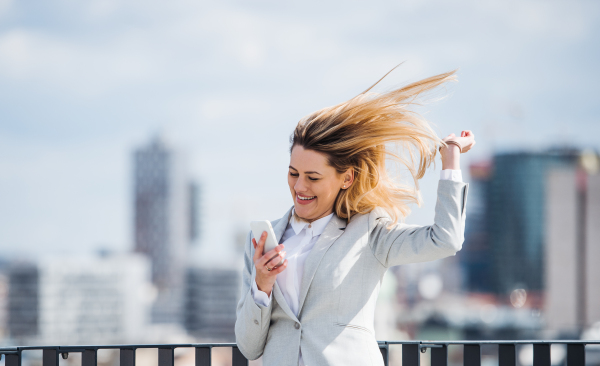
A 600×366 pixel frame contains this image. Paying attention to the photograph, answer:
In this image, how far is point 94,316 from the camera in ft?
317

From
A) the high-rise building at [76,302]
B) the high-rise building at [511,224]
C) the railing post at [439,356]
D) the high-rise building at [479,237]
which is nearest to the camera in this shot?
the railing post at [439,356]

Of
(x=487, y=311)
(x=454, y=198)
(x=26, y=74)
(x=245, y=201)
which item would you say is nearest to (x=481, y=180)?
(x=487, y=311)

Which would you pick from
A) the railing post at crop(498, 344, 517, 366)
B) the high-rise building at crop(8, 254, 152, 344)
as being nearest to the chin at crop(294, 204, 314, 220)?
the railing post at crop(498, 344, 517, 366)

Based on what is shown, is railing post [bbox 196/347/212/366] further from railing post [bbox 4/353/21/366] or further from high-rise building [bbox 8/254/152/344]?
high-rise building [bbox 8/254/152/344]

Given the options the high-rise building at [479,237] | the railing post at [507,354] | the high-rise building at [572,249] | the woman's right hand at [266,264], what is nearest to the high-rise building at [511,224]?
the high-rise building at [479,237]

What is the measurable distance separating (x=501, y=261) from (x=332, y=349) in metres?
93.5

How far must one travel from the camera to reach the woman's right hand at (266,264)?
215cm

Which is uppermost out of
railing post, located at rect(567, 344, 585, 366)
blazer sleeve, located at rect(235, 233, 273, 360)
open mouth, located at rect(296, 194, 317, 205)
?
open mouth, located at rect(296, 194, 317, 205)

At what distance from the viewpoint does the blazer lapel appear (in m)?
2.28

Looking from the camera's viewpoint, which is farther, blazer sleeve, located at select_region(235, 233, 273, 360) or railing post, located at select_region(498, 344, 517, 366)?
railing post, located at select_region(498, 344, 517, 366)

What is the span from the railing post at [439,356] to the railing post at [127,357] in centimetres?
146

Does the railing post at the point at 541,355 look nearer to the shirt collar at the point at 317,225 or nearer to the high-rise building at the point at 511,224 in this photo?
the shirt collar at the point at 317,225

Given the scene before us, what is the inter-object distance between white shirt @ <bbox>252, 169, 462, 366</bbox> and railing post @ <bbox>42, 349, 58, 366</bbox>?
128 cm

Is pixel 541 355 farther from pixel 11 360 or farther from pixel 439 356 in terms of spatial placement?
pixel 11 360
